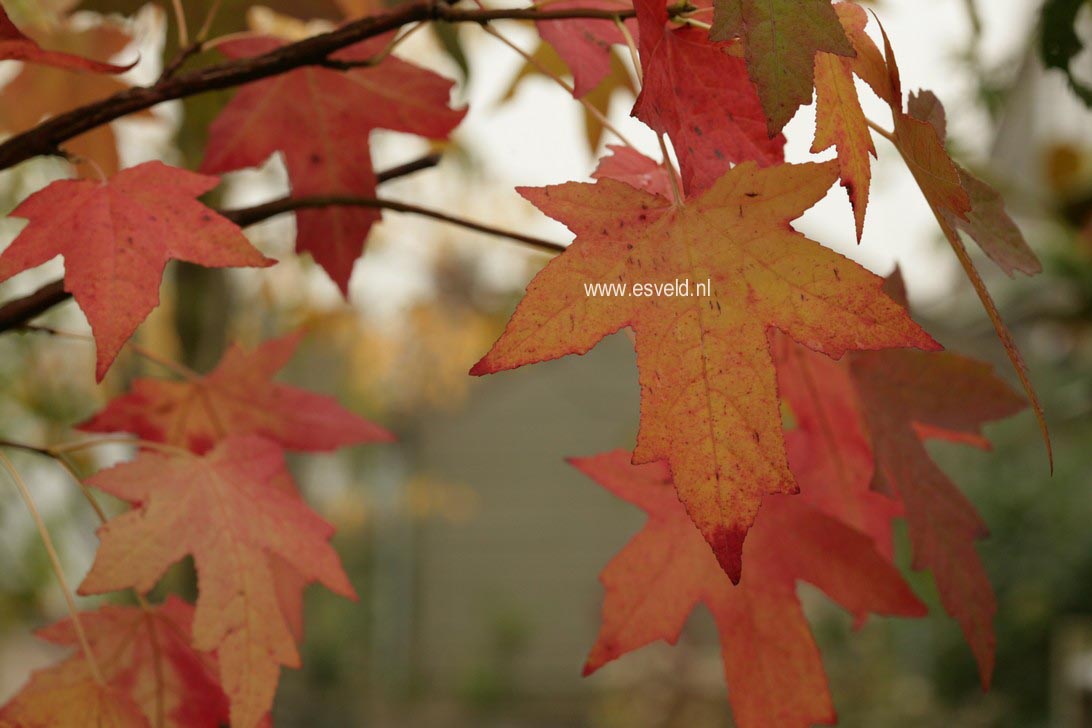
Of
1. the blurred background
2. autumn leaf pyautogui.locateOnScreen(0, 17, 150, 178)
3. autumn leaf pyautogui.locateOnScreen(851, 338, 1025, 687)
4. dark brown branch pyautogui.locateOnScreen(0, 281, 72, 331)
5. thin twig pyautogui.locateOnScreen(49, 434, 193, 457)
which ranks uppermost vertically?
autumn leaf pyautogui.locateOnScreen(0, 17, 150, 178)

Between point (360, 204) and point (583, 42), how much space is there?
0.56 feet

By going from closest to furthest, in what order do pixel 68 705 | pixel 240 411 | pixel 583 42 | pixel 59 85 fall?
pixel 68 705 → pixel 583 42 → pixel 240 411 → pixel 59 85

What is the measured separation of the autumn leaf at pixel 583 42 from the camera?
0.62m

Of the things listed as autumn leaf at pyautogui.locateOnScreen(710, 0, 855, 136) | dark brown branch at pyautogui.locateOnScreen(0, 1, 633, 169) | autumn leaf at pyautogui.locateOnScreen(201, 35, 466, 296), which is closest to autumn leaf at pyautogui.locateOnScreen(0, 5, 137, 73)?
dark brown branch at pyautogui.locateOnScreen(0, 1, 633, 169)

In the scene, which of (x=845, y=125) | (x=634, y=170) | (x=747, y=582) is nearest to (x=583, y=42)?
(x=634, y=170)

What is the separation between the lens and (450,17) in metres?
0.51

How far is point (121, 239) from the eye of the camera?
492mm

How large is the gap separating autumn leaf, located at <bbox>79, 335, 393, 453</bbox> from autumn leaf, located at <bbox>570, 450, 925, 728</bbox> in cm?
19

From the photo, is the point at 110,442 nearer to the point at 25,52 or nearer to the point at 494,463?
the point at 25,52

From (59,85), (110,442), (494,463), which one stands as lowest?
(494,463)

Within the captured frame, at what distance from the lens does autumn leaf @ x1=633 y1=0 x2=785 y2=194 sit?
0.47 m

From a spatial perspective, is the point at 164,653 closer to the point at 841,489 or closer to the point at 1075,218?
the point at 841,489

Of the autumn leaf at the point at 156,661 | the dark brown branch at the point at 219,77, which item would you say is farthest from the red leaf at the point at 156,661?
the dark brown branch at the point at 219,77

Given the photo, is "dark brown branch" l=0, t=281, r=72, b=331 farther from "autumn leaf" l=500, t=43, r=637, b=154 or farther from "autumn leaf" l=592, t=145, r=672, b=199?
"autumn leaf" l=500, t=43, r=637, b=154
